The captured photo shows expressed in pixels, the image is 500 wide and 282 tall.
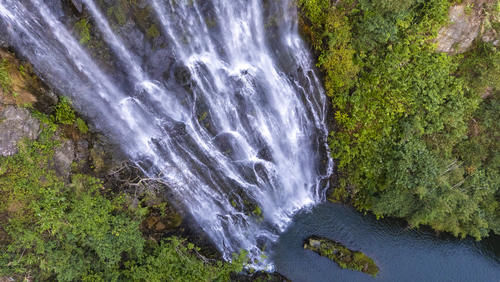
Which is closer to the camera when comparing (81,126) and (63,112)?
(63,112)

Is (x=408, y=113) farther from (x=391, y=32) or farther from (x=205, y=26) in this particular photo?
(x=205, y=26)

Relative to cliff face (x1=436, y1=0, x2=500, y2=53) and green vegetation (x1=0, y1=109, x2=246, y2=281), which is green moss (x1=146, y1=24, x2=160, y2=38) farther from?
cliff face (x1=436, y1=0, x2=500, y2=53)

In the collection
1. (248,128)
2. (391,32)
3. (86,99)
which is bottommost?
(86,99)

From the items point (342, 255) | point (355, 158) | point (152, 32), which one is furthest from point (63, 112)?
point (342, 255)

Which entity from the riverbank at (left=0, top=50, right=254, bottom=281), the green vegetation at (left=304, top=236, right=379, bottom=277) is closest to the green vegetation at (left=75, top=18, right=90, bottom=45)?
the riverbank at (left=0, top=50, right=254, bottom=281)

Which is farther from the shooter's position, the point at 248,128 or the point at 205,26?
the point at 248,128

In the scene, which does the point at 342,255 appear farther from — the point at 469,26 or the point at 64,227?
the point at 64,227

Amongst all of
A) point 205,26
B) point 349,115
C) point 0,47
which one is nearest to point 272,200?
point 349,115
